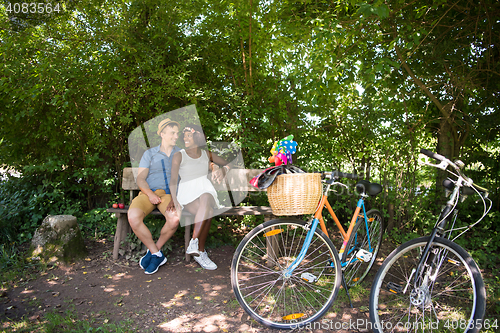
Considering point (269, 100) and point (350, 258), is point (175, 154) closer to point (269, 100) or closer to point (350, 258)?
point (269, 100)

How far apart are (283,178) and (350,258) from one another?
4.19 feet

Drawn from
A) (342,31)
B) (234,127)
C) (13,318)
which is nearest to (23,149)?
(13,318)

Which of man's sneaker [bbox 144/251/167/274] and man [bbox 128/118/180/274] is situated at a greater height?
man [bbox 128/118/180/274]

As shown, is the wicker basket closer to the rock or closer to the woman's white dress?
the woman's white dress

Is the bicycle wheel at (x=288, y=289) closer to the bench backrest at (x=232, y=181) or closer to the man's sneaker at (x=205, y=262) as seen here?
the man's sneaker at (x=205, y=262)

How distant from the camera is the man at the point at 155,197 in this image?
11.5 feet

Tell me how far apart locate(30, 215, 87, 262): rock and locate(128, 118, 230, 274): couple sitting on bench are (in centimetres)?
87

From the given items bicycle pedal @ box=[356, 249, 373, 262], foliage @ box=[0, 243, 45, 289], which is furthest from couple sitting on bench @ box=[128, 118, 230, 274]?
bicycle pedal @ box=[356, 249, 373, 262]

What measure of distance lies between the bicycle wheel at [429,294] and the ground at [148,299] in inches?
12.2

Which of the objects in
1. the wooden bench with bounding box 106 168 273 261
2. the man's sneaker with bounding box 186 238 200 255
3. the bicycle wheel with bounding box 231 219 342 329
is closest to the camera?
the bicycle wheel with bounding box 231 219 342 329

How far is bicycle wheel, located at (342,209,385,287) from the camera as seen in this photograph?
9.60 ft

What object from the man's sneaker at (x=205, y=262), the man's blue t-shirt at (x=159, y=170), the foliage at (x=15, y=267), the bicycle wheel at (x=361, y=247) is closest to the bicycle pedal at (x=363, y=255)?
the bicycle wheel at (x=361, y=247)

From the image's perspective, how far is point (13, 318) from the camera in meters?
2.55

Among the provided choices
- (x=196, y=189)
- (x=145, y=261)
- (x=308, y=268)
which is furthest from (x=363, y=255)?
(x=145, y=261)
